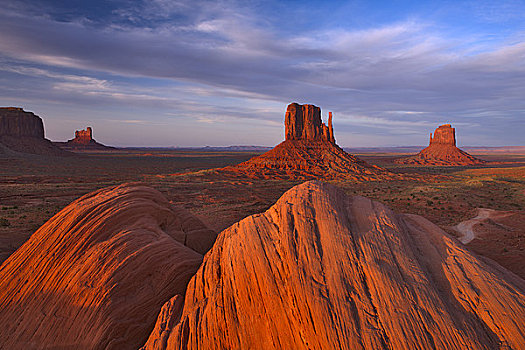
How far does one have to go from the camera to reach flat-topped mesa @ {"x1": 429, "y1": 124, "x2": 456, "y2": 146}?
127m

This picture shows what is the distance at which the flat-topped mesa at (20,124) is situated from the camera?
11173cm

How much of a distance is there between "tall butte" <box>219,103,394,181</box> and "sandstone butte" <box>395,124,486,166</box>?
55.3 meters

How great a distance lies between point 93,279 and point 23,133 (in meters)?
145

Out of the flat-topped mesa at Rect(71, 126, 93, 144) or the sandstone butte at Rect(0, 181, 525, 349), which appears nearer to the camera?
the sandstone butte at Rect(0, 181, 525, 349)

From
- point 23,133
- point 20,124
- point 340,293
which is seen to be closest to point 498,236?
point 340,293

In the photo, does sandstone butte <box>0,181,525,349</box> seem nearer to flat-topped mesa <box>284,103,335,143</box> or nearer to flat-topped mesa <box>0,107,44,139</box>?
flat-topped mesa <box>284,103,335,143</box>

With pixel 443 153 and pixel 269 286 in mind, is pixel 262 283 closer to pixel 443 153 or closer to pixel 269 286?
pixel 269 286

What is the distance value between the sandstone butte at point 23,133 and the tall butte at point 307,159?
293 feet

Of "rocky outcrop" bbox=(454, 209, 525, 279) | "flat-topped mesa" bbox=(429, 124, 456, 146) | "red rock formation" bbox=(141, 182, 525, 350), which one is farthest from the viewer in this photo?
"flat-topped mesa" bbox=(429, 124, 456, 146)

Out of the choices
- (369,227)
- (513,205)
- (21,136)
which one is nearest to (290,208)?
(369,227)

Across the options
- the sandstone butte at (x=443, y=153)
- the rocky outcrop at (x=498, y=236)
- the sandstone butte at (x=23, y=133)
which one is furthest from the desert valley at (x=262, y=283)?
the sandstone butte at (x=23, y=133)

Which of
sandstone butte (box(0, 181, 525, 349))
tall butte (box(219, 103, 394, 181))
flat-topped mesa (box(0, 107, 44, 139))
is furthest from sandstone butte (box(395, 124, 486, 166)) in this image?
flat-topped mesa (box(0, 107, 44, 139))

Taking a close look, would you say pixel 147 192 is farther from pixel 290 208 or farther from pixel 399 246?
pixel 399 246

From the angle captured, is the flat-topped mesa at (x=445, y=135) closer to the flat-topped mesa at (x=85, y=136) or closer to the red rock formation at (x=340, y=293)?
the red rock formation at (x=340, y=293)
